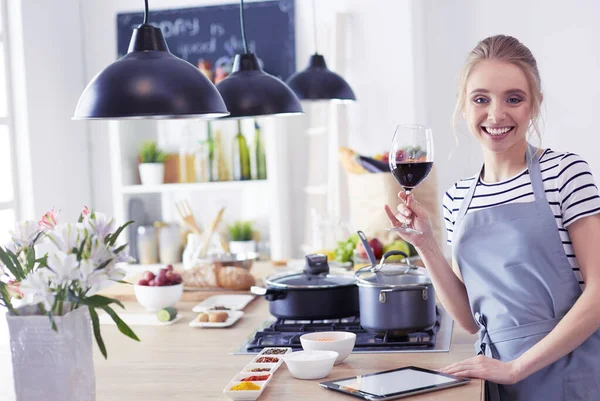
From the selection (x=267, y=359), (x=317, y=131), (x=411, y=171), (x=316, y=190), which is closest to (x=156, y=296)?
(x=267, y=359)

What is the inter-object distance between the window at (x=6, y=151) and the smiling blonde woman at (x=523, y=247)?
341 cm

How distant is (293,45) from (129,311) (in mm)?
2611

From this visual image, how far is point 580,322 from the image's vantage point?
1.81m

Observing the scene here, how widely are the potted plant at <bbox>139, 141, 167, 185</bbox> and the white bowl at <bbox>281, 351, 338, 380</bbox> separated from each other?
3428 mm

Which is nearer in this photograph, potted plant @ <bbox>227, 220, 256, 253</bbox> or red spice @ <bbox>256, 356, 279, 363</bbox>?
red spice @ <bbox>256, 356, 279, 363</bbox>

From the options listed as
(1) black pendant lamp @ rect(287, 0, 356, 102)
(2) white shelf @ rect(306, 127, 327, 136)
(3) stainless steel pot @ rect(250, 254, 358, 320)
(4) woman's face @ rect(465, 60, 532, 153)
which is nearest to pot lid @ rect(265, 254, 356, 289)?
(3) stainless steel pot @ rect(250, 254, 358, 320)

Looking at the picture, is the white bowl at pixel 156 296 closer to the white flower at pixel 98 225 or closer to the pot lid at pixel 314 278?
the pot lid at pixel 314 278

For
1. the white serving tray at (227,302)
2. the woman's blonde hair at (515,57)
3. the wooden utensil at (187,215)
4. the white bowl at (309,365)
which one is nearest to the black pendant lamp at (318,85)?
the white serving tray at (227,302)

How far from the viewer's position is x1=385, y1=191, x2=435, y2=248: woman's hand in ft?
6.54

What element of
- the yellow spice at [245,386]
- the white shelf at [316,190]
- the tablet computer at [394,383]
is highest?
the white shelf at [316,190]

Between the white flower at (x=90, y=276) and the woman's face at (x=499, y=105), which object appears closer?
the white flower at (x=90, y=276)

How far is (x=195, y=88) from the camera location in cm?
201

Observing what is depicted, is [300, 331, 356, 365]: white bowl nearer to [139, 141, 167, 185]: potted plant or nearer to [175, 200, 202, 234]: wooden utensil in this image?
[175, 200, 202, 234]: wooden utensil

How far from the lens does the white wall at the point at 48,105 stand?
15.8 feet
